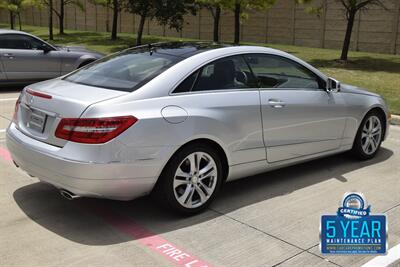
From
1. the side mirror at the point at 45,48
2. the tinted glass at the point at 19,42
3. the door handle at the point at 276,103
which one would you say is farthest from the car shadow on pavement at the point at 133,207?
the side mirror at the point at 45,48

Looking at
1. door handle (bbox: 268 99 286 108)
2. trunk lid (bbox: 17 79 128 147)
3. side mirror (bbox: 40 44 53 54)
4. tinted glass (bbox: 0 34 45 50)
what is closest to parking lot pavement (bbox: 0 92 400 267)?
trunk lid (bbox: 17 79 128 147)

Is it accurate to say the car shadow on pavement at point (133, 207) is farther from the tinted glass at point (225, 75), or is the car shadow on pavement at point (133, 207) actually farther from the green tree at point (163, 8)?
the green tree at point (163, 8)

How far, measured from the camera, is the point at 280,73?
5438 millimetres

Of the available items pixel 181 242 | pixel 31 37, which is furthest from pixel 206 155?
pixel 31 37

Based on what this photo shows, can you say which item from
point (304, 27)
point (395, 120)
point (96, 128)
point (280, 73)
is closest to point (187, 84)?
point (96, 128)

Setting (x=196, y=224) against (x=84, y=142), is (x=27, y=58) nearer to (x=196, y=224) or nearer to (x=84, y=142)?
(x=84, y=142)

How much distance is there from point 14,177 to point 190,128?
2339mm

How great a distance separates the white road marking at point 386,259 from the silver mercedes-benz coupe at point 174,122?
1.51 m

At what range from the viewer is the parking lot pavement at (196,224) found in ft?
12.4

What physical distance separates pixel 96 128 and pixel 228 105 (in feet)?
4.30

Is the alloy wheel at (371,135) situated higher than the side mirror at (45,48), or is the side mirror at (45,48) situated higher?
the side mirror at (45,48)

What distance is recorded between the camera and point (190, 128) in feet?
14.1

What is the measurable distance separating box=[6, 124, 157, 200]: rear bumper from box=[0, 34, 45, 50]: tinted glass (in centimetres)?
811

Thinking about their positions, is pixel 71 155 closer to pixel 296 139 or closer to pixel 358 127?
pixel 296 139
